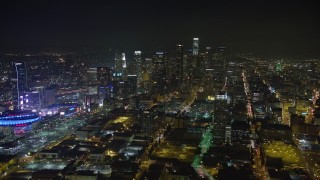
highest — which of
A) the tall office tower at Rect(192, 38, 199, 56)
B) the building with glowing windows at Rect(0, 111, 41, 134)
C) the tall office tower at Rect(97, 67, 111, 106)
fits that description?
the tall office tower at Rect(192, 38, 199, 56)

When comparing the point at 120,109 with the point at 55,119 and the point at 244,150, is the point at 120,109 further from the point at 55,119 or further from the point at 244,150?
the point at 244,150

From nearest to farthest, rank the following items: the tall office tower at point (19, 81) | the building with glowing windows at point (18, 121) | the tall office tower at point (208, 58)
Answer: the building with glowing windows at point (18, 121) < the tall office tower at point (19, 81) < the tall office tower at point (208, 58)

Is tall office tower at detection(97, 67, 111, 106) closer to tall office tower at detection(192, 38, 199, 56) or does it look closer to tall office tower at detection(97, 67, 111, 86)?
tall office tower at detection(97, 67, 111, 86)


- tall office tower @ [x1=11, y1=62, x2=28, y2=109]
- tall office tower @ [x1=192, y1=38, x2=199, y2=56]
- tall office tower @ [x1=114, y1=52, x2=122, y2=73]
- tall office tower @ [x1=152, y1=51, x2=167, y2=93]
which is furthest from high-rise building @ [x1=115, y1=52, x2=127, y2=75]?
tall office tower @ [x1=11, y1=62, x2=28, y2=109]

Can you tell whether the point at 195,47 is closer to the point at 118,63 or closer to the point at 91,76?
the point at 118,63

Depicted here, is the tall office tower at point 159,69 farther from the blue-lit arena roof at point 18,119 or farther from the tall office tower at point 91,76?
the blue-lit arena roof at point 18,119

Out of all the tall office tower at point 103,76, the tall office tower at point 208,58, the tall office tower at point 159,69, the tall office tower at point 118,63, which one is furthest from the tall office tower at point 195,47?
the tall office tower at point 103,76

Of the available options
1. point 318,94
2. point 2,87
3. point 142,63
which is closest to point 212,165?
point 318,94

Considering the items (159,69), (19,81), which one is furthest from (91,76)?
(19,81)
